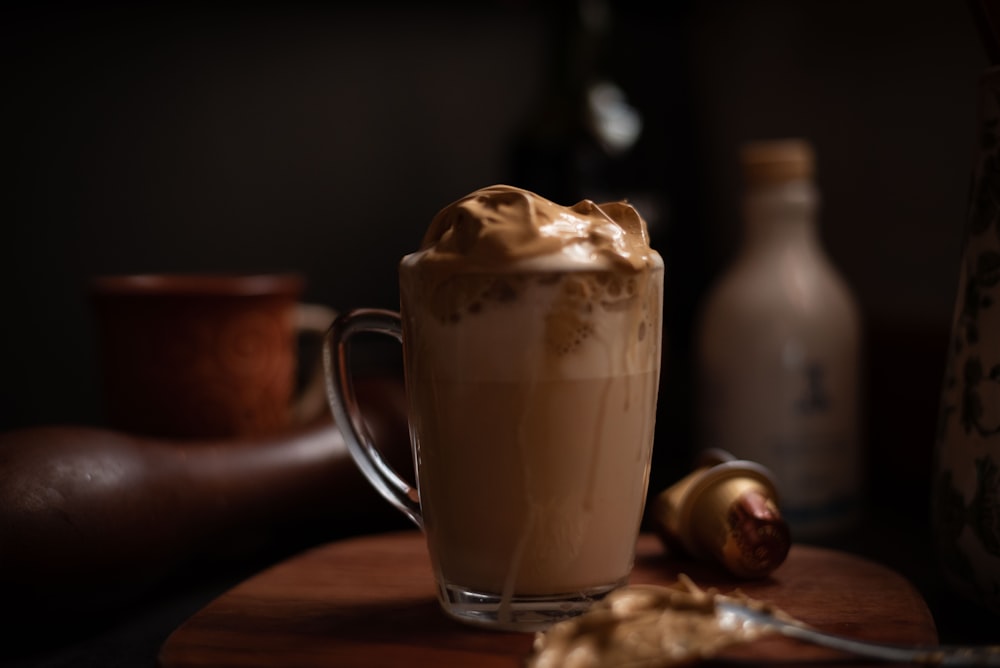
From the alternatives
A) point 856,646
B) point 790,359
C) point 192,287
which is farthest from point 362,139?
point 856,646

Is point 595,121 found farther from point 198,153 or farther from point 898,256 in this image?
point 198,153

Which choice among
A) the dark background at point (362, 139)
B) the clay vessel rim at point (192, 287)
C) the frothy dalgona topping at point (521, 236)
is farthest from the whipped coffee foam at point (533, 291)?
the dark background at point (362, 139)

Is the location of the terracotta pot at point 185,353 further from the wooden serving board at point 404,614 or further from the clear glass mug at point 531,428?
the clear glass mug at point 531,428

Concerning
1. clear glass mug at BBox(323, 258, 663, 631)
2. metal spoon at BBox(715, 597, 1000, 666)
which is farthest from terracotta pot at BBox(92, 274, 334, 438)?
metal spoon at BBox(715, 597, 1000, 666)

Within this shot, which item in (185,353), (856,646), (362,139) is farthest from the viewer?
(362,139)

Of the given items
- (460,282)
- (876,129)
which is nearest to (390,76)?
(876,129)

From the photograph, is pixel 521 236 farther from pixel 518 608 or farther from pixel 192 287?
pixel 192 287

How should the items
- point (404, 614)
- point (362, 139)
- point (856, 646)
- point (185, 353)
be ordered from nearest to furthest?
point (856, 646) → point (404, 614) → point (185, 353) → point (362, 139)

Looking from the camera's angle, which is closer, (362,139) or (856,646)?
(856,646)
